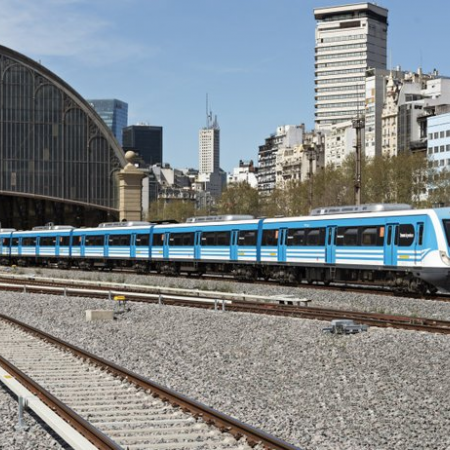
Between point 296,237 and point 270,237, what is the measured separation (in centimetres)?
228

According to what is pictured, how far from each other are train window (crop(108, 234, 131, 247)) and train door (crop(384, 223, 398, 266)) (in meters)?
25.2

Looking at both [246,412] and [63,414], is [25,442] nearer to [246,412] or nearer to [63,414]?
[63,414]

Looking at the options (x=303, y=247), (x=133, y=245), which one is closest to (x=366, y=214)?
(x=303, y=247)

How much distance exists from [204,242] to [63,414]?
111 ft

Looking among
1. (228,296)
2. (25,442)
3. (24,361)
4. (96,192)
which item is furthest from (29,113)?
(25,442)

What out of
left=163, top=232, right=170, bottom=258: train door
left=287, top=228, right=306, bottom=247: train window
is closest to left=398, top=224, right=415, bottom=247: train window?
left=287, top=228, right=306, bottom=247: train window

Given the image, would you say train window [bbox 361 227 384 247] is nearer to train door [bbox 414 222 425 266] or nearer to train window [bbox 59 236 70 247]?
train door [bbox 414 222 425 266]

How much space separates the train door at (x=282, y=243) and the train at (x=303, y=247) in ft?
0.15

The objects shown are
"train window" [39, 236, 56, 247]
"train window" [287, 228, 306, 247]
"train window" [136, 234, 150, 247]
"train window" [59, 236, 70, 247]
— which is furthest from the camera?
"train window" [39, 236, 56, 247]

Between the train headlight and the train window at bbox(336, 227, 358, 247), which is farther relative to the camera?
the train window at bbox(336, 227, 358, 247)

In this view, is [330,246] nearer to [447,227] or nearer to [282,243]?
[282,243]

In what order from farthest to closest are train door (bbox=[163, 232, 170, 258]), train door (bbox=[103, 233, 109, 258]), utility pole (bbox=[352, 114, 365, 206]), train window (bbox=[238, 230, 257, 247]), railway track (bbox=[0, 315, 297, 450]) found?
1. train door (bbox=[103, 233, 109, 258])
2. train door (bbox=[163, 232, 170, 258])
3. utility pole (bbox=[352, 114, 365, 206])
4. train window (bbox=[238, 230, 257, 247])
5. railway track (bbox=[0, 315, 297, 450])

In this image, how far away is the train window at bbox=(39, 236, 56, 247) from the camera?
220 ft

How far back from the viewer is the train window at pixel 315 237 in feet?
121
